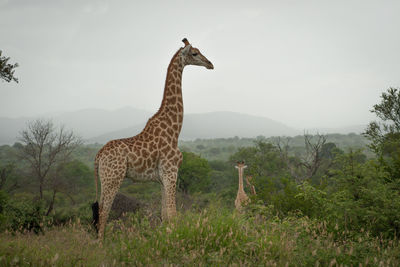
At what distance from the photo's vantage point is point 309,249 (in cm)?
506

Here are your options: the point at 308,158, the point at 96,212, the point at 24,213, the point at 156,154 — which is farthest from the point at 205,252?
the point at 308,158

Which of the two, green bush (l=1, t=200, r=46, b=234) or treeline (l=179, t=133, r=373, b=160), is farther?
treeline (l=179, t=133, r=373, b=160)

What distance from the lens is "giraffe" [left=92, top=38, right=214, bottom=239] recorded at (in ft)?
19.7

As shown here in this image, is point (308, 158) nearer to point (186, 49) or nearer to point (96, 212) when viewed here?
point (186, 49)

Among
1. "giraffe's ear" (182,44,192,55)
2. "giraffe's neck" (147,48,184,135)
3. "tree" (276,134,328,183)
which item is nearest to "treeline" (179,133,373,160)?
"tree" (276,134,328,183)

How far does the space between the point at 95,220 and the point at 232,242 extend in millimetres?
3138

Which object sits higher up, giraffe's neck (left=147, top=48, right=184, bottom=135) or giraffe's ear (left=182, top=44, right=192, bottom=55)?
giraffe's ear (left=182, top=44, right=192, bottom=55)

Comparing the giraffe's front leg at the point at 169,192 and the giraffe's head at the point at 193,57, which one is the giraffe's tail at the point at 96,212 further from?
the giraffe's head at the point at 193,57

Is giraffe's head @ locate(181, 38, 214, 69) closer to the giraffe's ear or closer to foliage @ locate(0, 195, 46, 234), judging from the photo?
the giraffe's ear

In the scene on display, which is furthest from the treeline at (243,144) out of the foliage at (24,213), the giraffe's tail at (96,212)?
the giraffe's tail at (96,212)

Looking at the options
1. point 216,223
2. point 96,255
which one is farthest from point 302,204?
point 96,255

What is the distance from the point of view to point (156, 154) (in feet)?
21.0

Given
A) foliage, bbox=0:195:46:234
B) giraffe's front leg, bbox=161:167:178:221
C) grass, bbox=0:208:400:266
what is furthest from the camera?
foliage, bbox=0:195:46:234

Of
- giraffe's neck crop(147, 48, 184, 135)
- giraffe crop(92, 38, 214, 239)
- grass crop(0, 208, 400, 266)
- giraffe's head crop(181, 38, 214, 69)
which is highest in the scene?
giraffe's head crop(181, 38, 214, 69)
